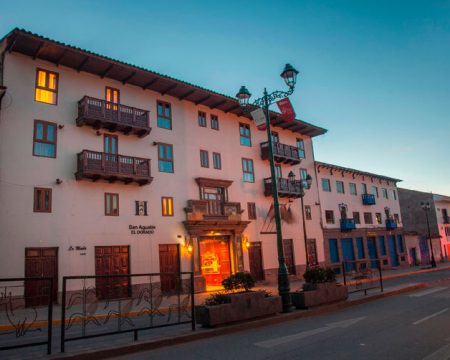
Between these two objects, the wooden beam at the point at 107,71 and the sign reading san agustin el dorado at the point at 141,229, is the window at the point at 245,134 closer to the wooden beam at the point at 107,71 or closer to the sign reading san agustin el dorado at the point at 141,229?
the sign reading san agustin el dorado at the point at 141,229

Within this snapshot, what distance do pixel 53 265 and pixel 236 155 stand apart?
14.8 meters

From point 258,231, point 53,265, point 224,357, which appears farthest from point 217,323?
point 258,231

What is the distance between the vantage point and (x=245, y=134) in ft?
96.8

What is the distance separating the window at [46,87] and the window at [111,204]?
5.64 meters

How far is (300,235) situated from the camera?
104 feet

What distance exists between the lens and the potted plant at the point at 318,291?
487 inches

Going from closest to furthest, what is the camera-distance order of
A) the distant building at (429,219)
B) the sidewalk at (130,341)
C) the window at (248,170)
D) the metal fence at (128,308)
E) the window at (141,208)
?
1. the sidewalk at (130,341)
2. the metal fence at (128,308)
3. the window at (141,208)
4. the window at (248,170)
5. the distant building at (429,219)

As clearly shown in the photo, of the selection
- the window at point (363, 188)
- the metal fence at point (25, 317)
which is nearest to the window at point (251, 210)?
the window at point (363, 188)

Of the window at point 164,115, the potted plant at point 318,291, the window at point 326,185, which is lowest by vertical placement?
the potted plant at point 318,291

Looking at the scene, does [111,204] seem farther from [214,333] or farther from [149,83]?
[214,333]

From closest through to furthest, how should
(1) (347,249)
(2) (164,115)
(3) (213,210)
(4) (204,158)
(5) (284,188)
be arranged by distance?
(2) (164,115) < (3) (213,210) < (4) (204,158) < (5) (284,188) < (1) (347,249)

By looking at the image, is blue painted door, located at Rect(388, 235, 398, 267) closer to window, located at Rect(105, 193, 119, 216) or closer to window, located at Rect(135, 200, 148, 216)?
window, located at Rect(135, 200, 148, 216)

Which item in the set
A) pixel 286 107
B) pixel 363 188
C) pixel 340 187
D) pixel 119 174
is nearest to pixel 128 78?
pixel 119 174

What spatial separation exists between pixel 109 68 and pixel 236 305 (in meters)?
16.1
